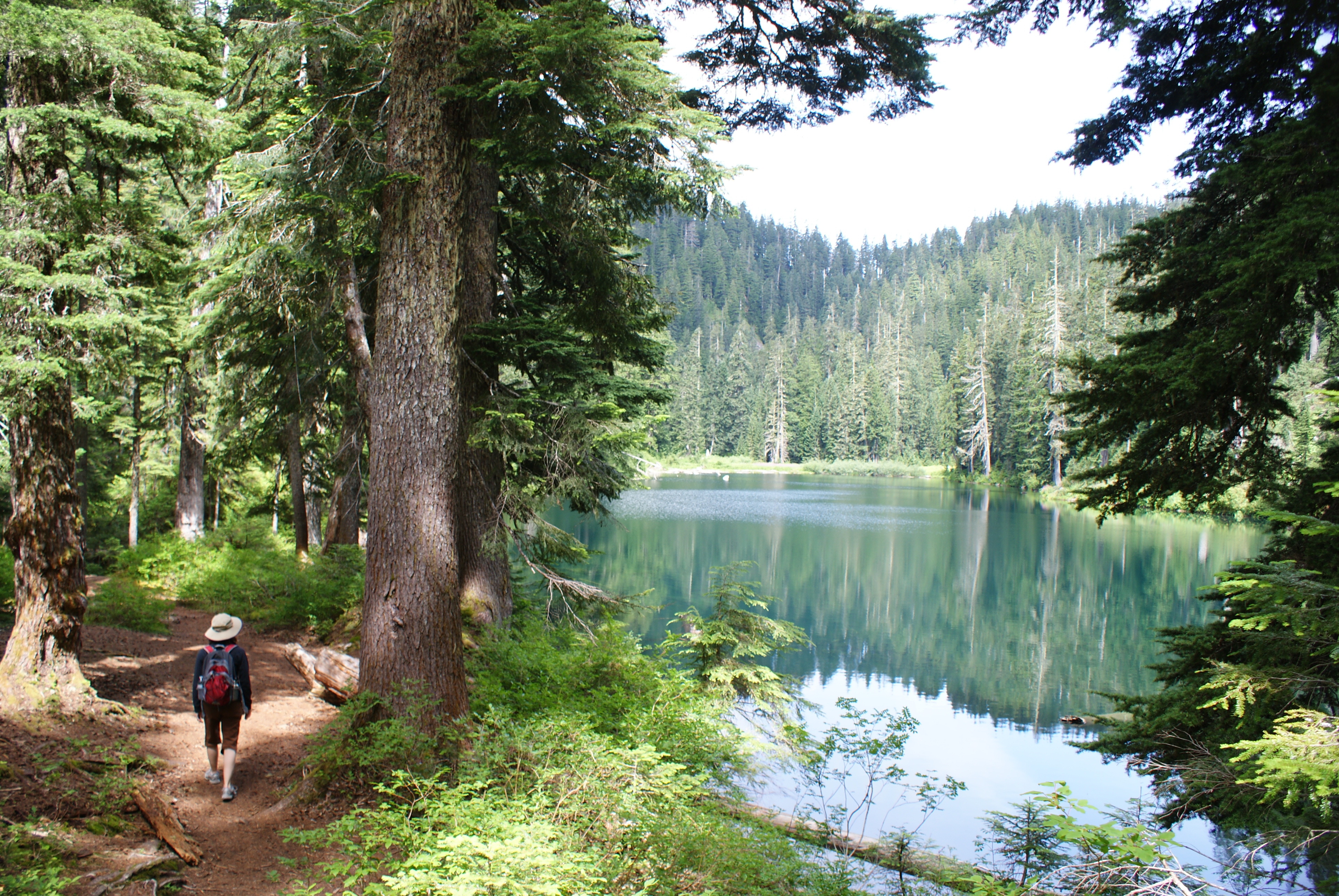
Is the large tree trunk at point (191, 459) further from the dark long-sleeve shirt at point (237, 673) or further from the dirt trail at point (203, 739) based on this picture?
the dark long-sleeve shirt at point (237, 673)

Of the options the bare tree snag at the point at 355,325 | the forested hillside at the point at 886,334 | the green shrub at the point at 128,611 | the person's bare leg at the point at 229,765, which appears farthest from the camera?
the forested hillside at the point at 886,334

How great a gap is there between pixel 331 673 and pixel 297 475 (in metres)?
5.30

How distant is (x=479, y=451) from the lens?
659 cm

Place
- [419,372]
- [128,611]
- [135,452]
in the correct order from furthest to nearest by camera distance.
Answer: [135,452] < [128,611] < [419,372]

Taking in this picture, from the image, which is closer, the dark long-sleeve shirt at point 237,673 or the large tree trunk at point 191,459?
the dark long-sleeve shirt at point 237,673

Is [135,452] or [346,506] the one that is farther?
[135,452]

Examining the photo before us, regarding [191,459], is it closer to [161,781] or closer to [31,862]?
[161,781]

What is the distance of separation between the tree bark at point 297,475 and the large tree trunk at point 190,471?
1512mm

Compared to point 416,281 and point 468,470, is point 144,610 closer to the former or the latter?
point 468,470

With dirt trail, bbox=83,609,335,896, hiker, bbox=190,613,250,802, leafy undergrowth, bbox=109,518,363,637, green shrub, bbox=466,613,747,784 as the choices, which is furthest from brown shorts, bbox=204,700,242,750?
leafy undergrowth, bbox=109,518,363,637

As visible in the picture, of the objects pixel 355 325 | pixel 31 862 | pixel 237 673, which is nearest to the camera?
pixel 31 862

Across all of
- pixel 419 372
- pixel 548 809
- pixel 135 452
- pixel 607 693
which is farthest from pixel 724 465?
pixel 548 809

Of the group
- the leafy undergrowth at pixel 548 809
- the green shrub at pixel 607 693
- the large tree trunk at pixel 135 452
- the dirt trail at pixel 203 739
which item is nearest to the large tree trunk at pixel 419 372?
the leafy undergrowth at pixel 548 809

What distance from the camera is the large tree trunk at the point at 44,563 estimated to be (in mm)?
4902
